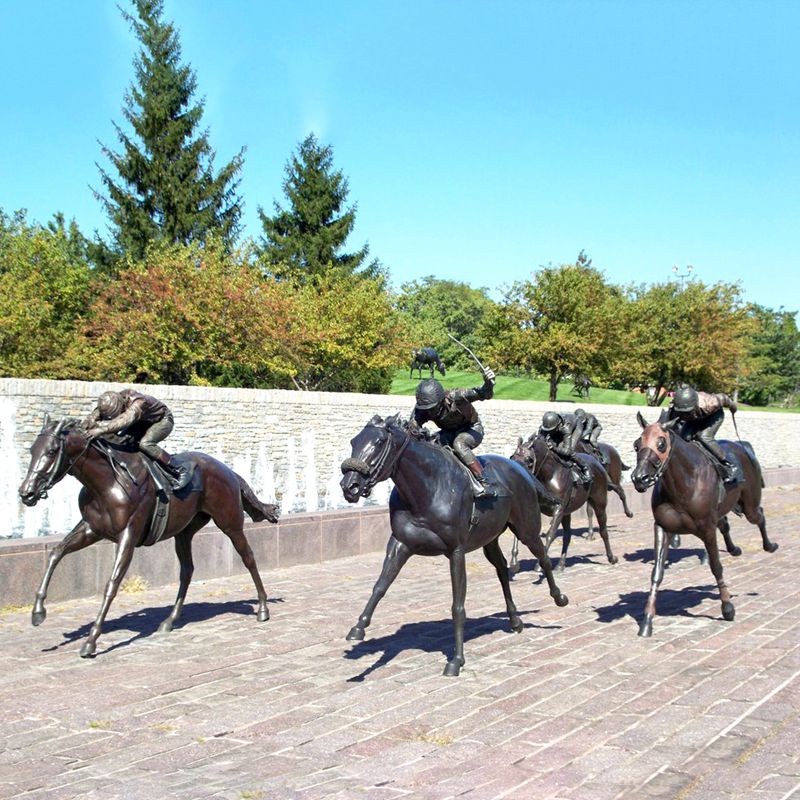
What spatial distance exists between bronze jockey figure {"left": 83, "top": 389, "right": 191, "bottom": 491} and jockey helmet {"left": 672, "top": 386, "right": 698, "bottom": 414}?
502cm

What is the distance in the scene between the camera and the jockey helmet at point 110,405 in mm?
9406

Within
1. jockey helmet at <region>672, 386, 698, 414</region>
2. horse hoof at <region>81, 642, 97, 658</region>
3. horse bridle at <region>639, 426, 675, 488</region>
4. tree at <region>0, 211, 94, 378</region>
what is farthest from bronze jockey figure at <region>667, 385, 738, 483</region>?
tree at <region>0, 211, 94, 378</region>

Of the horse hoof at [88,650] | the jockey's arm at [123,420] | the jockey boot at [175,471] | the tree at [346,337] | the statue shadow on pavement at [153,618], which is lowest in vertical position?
the statue shadow on pavement at [153,618]

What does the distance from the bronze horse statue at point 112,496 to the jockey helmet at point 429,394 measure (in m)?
2.92

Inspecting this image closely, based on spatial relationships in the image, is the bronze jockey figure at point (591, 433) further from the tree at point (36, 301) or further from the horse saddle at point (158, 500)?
the tree at point (36, 301)

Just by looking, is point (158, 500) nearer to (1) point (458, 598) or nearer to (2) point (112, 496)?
(2) point (112, 496)

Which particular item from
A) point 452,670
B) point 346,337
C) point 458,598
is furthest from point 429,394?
point 346,337


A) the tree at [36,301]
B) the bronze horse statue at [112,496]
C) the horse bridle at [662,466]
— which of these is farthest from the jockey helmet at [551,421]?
the tree at [36,301]

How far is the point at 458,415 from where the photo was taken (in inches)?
349

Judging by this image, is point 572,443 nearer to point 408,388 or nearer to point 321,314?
point 321,314

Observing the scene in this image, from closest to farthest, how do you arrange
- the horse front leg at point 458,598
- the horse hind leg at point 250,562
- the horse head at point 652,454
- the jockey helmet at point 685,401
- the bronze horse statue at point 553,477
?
1. the horse front leg at point 458,598
2. the horse head at point 652,454
3. the jockey helmet at point 685,401
4. the horse hind leg at point 250,562
5. the bronze horse statue at point 553,477

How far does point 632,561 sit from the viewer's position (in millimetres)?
15797

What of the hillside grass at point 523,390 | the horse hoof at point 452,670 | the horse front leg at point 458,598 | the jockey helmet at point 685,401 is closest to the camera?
the horse hoof at point 452,670

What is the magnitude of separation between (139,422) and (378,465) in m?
3.33
